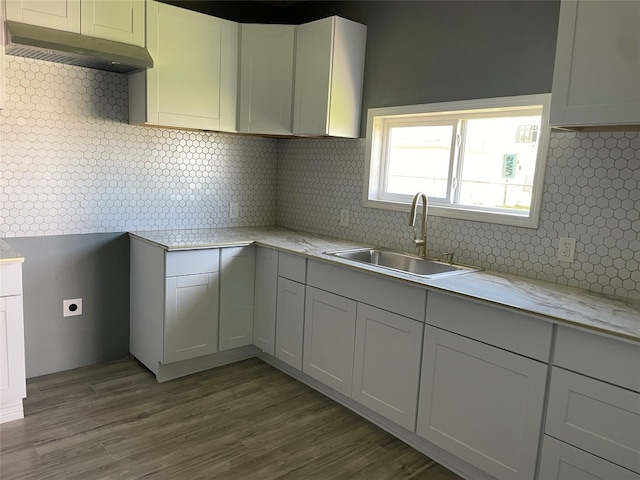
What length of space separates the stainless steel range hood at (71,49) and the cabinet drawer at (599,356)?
250 cm

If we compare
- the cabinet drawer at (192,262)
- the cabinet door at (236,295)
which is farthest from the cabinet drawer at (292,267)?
the cabinet drawer at (192,262)

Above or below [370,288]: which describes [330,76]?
above

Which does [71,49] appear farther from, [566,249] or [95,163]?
[566,249]

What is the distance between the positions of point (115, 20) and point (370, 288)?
6.71ft

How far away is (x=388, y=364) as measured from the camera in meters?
2.53

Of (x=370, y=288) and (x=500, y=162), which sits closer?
(x=370, y=288)

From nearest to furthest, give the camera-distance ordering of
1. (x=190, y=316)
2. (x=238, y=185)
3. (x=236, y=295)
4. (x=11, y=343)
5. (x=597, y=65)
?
(x=597, y=65)
(x=11, y=343)
(x=190, y=316)
(x=236, y=295)
(x=238, y=185)

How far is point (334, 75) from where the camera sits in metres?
3.19

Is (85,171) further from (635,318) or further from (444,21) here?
(635,318)

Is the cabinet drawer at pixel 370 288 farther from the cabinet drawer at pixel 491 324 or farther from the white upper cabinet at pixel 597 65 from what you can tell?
the white upper cabinet at pixel 597 65

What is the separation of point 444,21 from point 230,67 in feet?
4.59

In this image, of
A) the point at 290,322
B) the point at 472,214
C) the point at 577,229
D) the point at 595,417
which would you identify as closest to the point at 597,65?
the point at 577,229

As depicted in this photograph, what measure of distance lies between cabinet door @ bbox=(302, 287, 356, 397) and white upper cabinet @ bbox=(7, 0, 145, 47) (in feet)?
5.93

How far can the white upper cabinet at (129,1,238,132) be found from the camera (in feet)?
9.88
